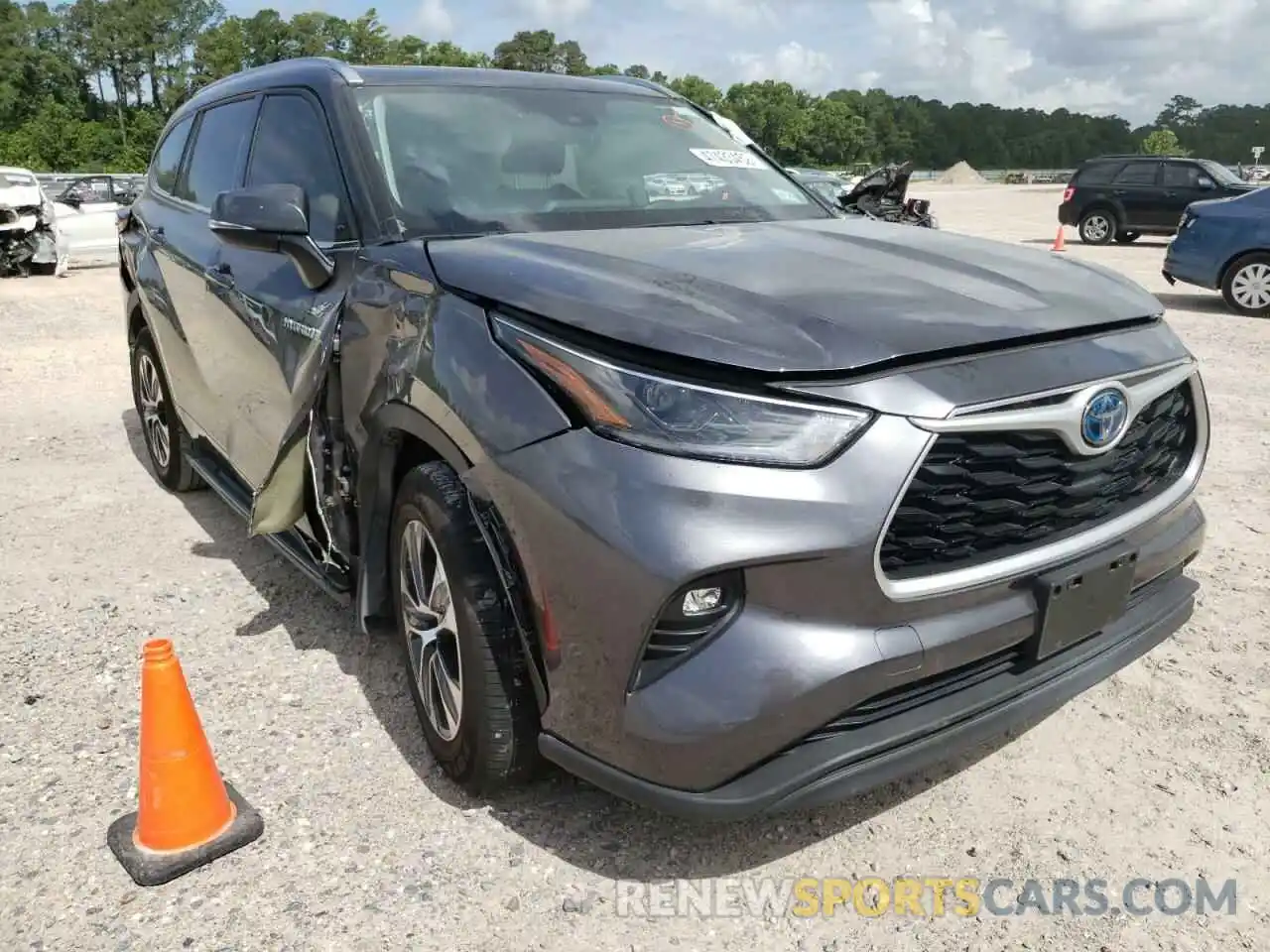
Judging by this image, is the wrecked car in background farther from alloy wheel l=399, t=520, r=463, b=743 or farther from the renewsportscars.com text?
the renewsportscars.com text

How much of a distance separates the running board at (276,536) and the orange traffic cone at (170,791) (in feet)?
2.37

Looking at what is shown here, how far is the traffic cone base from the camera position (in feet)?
8.13

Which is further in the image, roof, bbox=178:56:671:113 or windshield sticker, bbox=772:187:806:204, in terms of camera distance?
windshield sticker, bbox=772:187:806:204

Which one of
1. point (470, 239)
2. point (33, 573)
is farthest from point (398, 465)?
point (33, 573)

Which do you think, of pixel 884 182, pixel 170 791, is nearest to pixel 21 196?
pixel 884 182

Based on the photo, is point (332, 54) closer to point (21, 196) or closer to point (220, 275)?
point (21, 196)

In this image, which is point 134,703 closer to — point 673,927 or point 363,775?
point 363,775

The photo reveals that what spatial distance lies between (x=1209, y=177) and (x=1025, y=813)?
20.2 meters

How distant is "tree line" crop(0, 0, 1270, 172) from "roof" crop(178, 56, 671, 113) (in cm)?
2756

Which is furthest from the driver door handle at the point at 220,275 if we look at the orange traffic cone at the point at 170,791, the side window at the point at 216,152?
the orange traffic cone at the point at 170,791

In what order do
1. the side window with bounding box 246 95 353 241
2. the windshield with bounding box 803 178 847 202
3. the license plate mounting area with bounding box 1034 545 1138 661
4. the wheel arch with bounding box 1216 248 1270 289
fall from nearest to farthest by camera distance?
the license plate mounting area with bounding box 1034 545 1138 661 < the side window with bounding box 246 95 353 241 < the wheel arch with bounding box 1216 248 1270 289 < the windshield with bounding box 803 178 847 202

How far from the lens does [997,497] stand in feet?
7.09

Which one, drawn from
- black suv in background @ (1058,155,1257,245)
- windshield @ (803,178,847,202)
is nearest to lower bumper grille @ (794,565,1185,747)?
windshield @ (803,178,847,202)

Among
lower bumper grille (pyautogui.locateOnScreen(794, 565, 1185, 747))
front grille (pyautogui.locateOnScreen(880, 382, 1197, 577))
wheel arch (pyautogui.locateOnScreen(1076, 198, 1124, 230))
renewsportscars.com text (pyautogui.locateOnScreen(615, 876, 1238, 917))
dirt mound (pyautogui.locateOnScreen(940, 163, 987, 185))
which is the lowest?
renewsportscars.com text (pyautogui.locateOnScreen(615, 876, 1238, 917))
